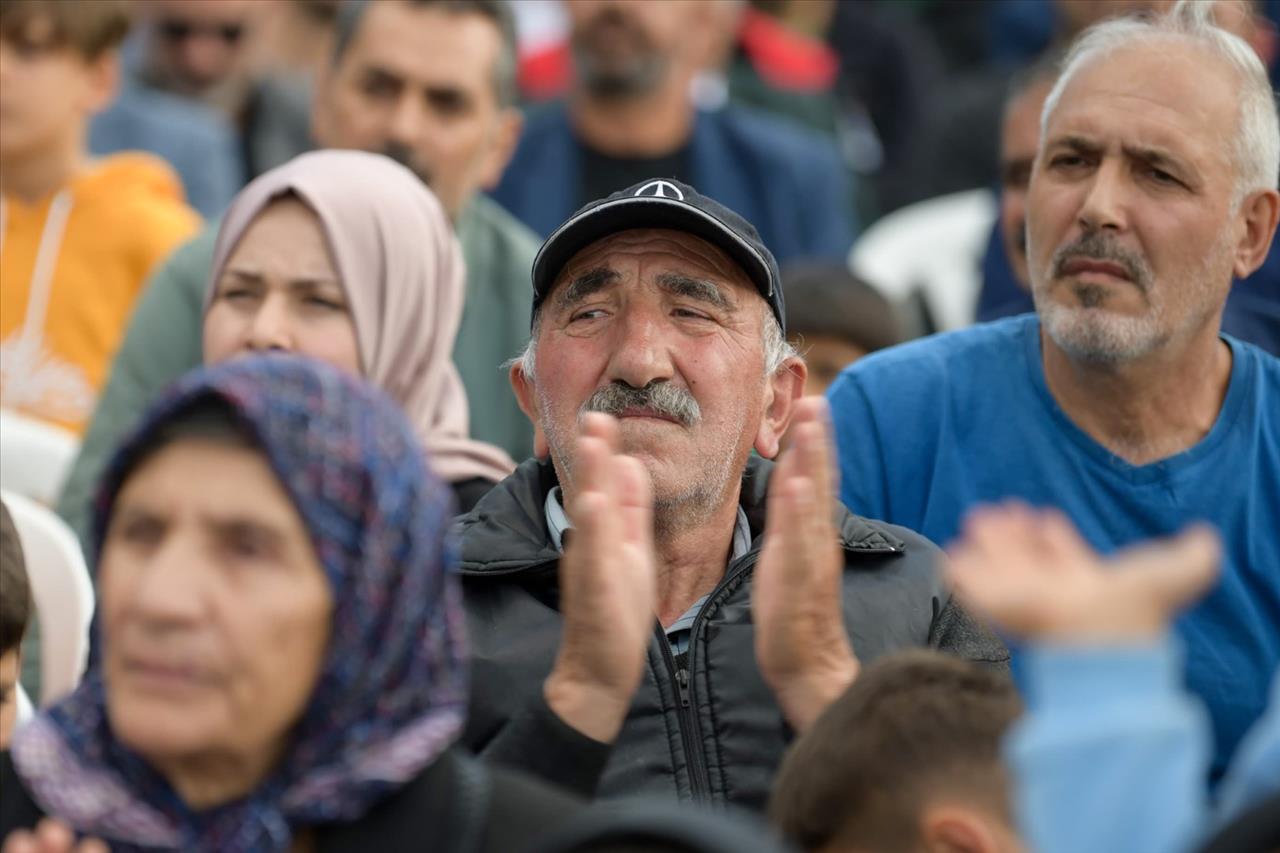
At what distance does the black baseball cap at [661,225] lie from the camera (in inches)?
145

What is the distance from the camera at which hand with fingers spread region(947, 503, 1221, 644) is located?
2.08 meters

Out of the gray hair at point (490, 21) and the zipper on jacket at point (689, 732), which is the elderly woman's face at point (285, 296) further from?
the gray hair at point (490, 21)

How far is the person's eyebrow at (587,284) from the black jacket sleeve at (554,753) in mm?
981

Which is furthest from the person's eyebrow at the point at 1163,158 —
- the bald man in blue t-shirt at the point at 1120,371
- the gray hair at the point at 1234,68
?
the gray hair at the point at 1234,68

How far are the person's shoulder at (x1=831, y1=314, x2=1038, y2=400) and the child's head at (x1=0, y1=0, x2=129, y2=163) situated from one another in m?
2.39

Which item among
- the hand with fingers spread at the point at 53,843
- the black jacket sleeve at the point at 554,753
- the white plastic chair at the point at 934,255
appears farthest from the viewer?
the white plastic chair at the point at 934,255

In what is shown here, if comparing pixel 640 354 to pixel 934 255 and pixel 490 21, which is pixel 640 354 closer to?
pixel 490 21

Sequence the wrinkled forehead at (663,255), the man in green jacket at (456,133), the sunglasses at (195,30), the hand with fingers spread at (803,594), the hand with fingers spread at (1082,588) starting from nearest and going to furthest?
1. the hand with fingers spread at (1082,588)
2. the hand with fingers spread at (803,594)
3. the wrinkled forehead at (663,255)
4. the man in green jacket at (456,133)
5. the sunglasses at (195,30)

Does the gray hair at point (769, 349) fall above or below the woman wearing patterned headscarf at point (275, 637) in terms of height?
above

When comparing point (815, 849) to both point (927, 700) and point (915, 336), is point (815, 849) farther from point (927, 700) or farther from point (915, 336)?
point (915, 336)

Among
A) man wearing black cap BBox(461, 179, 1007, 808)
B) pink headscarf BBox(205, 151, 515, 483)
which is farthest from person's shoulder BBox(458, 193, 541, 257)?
man wearing black cap BBox(461, 179, 1007, 808)

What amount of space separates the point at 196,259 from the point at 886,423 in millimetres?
1789

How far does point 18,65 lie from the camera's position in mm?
5723

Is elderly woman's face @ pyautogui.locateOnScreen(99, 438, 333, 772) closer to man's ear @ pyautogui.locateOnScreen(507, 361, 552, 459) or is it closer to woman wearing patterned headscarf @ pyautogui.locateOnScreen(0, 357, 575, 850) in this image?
woman wearing patterned headscarf @ pyautogui.locateOnScreen(0, 357, 575, 850)
